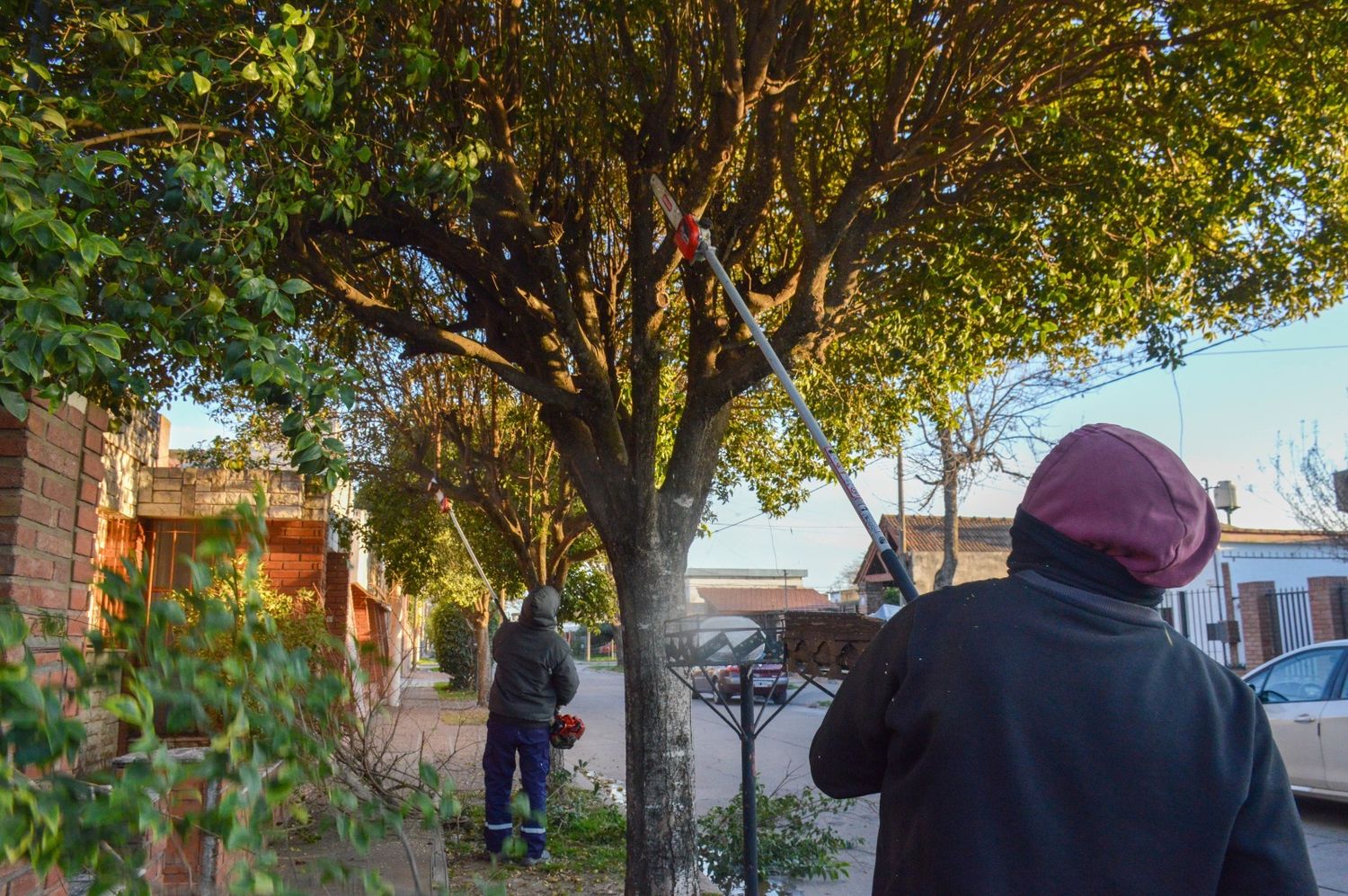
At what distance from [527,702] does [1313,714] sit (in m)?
7.04

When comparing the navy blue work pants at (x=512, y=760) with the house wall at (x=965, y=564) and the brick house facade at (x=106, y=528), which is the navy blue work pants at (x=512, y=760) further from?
the house wall at (x=965, y=564)

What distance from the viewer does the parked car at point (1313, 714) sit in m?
9.41

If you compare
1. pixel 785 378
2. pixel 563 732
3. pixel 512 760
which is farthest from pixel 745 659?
pixel 563 732

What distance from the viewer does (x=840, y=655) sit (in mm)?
4039

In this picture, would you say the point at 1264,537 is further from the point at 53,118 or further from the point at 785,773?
the point at 53,118

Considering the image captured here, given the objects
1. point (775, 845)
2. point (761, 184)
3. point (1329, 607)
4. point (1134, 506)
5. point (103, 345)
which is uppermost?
point (761, 184)

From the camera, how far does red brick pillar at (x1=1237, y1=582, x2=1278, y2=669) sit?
21062mm

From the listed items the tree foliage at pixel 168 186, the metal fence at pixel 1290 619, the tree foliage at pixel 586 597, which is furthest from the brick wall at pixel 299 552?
the metal fence at pixel 1290 619

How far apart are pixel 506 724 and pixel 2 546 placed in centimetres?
509

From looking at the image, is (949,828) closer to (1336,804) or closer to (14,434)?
(14,434)

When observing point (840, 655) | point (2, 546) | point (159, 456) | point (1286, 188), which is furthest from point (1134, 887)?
point (159, 456)

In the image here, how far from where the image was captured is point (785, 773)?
1198cm

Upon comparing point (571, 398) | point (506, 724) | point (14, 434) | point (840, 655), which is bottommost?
point (506, 724)

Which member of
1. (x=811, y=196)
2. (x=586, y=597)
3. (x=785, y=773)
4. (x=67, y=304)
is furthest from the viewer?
(x=586, y=597)
